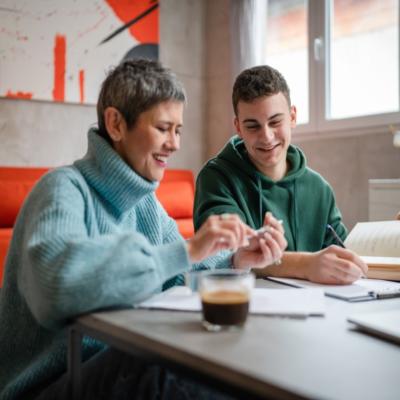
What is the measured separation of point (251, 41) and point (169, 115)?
323cm

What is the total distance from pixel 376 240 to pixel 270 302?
0.71 meters

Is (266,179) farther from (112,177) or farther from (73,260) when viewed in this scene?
(73,260)

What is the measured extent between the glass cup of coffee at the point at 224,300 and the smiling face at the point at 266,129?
97 centimetres

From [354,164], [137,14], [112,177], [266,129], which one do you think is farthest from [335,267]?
[137,14]

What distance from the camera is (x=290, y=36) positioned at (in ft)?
13.7

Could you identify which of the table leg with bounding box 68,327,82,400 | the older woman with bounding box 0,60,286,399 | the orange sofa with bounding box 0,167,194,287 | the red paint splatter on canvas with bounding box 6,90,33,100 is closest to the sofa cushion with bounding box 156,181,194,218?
the orange sofa with bounding box 0,167,194,287

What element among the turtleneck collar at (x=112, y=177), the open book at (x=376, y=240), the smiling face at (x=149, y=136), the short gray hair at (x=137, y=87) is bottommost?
the open book at (x=376, y=240)

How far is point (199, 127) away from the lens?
16.0 ft

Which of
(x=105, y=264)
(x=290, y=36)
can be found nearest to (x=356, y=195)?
(x=290, y=36)

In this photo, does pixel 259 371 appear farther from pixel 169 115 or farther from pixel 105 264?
pixel 169 115

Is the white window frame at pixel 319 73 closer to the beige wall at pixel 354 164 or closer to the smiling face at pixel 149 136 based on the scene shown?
the beige wall at pixel 354 164

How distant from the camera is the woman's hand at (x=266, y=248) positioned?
3.80 feet

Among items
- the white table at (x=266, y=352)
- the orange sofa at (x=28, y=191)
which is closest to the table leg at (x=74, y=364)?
the white table at (x=266, y=352)

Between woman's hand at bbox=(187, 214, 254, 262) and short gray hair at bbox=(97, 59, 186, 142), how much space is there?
0.30 meters
